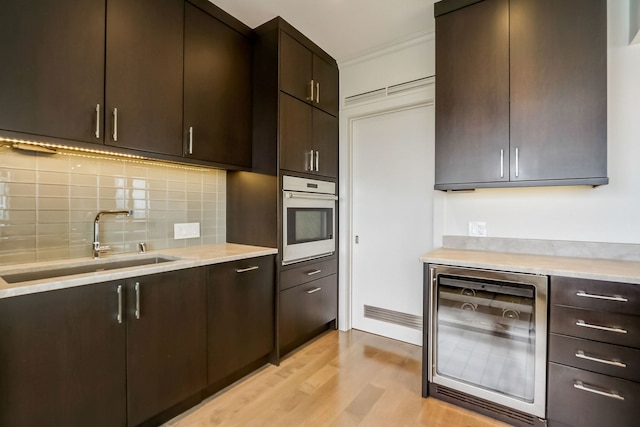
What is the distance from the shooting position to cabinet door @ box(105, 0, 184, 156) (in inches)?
64.9

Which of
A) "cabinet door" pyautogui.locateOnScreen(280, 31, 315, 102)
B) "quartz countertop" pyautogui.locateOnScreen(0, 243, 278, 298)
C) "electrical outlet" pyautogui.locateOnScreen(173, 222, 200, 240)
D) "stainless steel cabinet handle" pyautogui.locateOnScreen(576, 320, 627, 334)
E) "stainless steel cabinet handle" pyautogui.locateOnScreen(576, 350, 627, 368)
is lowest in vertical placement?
"stainless steel cabinet handle" pyautogui.locateOnScreen(576, 350, 627, 368)

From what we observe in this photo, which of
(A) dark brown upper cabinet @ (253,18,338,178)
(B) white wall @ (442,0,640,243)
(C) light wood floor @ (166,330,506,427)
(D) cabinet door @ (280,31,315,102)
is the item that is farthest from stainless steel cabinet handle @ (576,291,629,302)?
(D) cabinet door @ (280,31,315,102)

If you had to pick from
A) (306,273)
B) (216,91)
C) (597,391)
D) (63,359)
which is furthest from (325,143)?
(597,391)

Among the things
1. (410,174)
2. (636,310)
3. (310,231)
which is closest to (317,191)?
(310,231)

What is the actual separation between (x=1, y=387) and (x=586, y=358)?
2623 millimetres

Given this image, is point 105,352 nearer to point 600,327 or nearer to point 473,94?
point 600,327

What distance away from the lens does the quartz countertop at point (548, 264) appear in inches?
57.9

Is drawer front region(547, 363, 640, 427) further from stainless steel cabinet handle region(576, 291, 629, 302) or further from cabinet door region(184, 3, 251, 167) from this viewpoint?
cabinet door region(184, 3, 251, 167)

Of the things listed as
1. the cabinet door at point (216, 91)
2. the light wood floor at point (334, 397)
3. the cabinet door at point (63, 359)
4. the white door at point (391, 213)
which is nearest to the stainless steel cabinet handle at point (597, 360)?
the light wood floor at point (334, 397)

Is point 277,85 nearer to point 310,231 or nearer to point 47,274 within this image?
point 310,231

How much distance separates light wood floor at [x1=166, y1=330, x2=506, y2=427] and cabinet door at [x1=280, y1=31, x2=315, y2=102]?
224 cm

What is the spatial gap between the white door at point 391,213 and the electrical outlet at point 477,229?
0.38 m

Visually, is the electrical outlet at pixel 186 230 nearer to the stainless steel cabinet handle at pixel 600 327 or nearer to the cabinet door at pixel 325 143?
the cabinet door at pixel 325 143

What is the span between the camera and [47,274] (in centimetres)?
157
